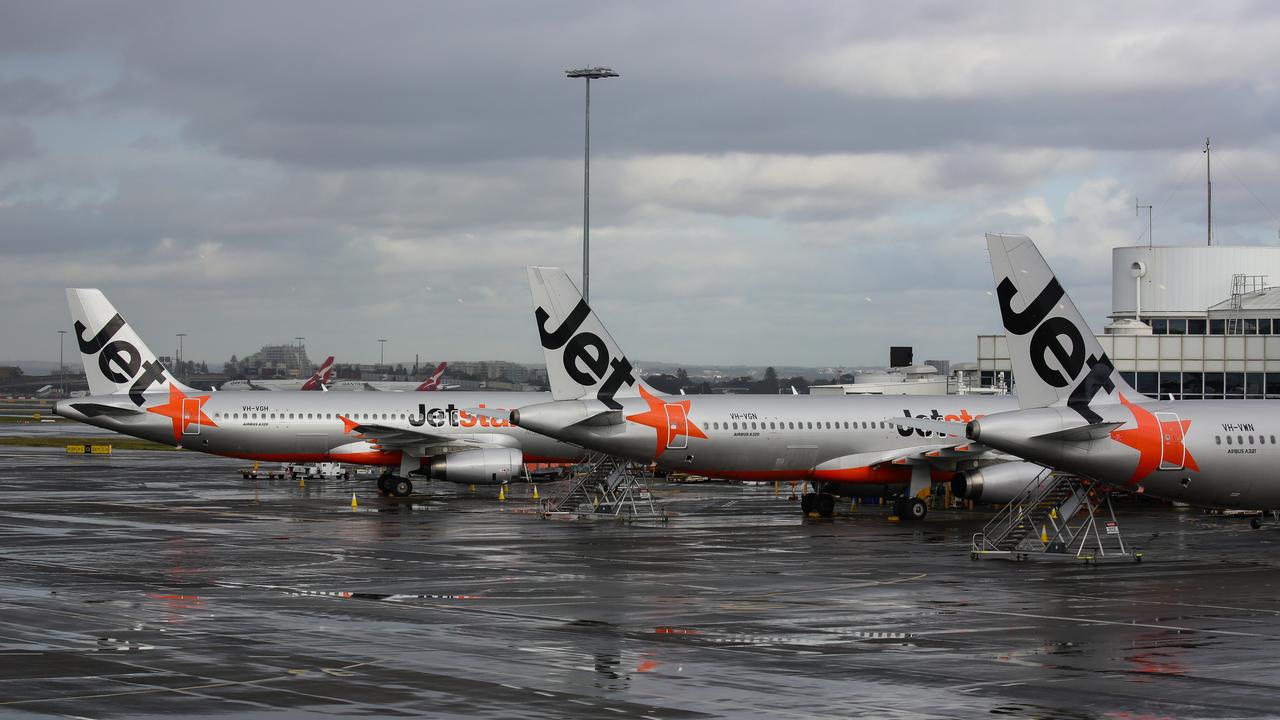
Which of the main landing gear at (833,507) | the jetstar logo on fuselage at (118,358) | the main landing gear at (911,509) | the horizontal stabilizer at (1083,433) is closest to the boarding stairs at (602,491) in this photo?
the main landing gear at (833,507)

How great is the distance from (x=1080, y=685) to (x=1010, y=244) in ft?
56.6

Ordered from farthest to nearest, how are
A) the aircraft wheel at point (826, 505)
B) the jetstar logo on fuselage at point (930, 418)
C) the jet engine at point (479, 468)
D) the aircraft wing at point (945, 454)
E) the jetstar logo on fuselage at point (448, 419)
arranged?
1. the jetstar logo on fuselage at point (448, 419)
2. the jet engine at point (479, 468)
3. the jetstar logo on fuselage at point (930, 418)
4. the aircraft wheel at point (826, 505)
5. the aircraft wing at point (945, 454)

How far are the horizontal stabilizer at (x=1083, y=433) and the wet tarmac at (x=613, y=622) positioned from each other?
2.84m

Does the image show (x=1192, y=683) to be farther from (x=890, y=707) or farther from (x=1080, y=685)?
(x=890, y=707)

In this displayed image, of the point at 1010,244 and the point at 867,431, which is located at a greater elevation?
the point at 1010,244

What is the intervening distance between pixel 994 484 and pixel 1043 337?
12.1m

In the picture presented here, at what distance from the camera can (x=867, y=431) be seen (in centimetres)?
5134

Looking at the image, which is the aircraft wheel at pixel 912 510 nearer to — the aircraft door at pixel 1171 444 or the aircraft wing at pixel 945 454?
the aircraft wing at pixel 945 454

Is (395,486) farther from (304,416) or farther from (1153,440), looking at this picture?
(1153,440)

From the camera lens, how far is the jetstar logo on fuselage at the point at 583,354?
46.0 m

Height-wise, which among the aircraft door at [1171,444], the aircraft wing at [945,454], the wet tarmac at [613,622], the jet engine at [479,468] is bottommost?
the wet tarmac at [613,622]

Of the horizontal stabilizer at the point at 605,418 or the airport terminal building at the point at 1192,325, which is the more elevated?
the airport terminal building at the point at 1192,325

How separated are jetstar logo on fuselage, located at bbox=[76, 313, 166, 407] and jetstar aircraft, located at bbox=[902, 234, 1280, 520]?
1507 inches

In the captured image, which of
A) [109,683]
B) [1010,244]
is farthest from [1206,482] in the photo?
[109,683]
